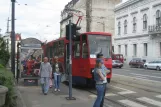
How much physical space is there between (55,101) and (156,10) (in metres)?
39.6

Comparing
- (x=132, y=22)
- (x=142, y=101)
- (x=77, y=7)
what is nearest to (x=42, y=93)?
(x=142, y=101)

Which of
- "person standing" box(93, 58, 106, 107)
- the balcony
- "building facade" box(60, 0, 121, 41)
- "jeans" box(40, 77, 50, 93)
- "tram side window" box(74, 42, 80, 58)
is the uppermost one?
"building facade" box(60, 0, 121, 41)

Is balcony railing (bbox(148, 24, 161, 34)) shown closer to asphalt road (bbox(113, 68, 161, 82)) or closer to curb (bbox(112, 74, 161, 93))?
asphalt road (bbox(113, 68, 161, 82))


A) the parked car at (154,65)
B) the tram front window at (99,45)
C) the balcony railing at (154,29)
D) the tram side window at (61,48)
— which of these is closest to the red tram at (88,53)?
the tram front window at (99,45)

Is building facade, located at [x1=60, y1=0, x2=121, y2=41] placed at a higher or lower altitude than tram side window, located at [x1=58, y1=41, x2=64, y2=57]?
higher

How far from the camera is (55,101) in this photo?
1112 centimetres

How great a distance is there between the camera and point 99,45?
1598 cm

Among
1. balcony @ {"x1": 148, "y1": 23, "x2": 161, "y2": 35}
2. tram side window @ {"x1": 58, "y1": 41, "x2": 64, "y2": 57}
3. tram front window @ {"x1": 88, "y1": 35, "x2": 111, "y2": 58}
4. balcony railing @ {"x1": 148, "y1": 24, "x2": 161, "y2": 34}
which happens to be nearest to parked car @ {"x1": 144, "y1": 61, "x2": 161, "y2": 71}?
balcony @ {"x1": 148, "y1": 23, "x2": 161, "y2": 35}

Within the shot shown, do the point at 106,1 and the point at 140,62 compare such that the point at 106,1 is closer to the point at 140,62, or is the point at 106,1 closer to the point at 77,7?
the point at 77,7

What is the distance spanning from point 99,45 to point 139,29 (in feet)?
124

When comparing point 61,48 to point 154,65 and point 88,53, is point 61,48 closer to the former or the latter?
point 88,53

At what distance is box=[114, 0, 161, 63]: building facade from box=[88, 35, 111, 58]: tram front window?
3055 centimetres

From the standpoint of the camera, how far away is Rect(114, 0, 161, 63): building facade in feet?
155

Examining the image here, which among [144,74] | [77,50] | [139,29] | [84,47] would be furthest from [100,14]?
[84,47]
